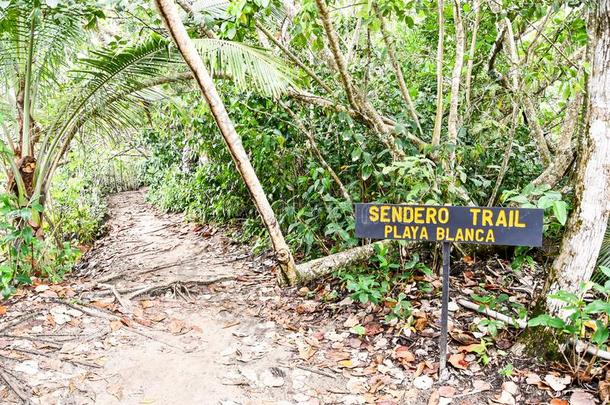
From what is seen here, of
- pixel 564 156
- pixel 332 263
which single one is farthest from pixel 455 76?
pixel 332 263

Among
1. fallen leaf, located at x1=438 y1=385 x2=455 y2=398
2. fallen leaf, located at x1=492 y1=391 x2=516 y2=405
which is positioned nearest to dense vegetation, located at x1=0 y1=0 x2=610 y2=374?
fallen leaf, located at x1=492 y1=391 x2=516 y2=405

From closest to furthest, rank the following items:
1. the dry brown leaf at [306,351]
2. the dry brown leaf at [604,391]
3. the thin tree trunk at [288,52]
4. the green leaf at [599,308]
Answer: the green leaf at [599,308], the dry brown leaf at [604,391], the dry brown leaf at [306,351], the thin tree trunk at [288,52]

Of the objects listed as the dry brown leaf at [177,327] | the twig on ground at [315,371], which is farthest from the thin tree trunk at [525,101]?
the dry brown leaf at [177,327]

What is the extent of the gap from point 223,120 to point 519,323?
2.50 m

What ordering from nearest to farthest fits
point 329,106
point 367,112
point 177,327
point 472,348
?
point 472,348
point 177,327
point 367,112
point 329,106

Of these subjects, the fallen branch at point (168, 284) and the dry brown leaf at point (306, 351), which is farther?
the fallen branch at point (168, 284)

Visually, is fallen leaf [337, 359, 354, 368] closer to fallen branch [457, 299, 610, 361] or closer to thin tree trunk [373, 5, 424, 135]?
fallen branch [457, 299, 610, 361]

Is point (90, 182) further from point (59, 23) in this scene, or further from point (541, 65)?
point (541, 65)

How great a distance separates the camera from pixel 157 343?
328cm

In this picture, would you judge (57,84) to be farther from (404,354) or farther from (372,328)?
(404,354)

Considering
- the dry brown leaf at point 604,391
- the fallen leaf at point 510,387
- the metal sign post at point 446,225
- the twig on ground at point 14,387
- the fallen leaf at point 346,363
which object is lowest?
the fallen leaf at point 346,363

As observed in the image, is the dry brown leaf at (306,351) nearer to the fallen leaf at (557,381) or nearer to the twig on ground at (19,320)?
the fallen leaf at (557,381)

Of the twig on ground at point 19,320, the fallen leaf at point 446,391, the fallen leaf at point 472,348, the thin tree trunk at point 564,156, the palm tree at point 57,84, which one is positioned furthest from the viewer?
the palm tree at point 57,84

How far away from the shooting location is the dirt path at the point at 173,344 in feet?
8.69
